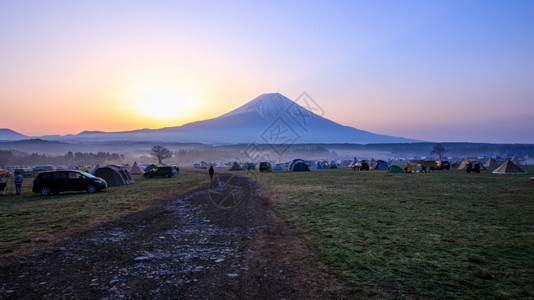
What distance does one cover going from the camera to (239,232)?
30.5 feet

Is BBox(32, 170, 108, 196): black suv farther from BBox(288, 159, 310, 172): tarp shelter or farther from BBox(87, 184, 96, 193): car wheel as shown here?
BBox(288, 159, 310, 172): tarp shelter

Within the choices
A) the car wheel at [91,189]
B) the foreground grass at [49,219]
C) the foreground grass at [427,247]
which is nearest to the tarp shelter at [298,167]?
the car wheel at [91,189]

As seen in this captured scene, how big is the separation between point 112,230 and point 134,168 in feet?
153

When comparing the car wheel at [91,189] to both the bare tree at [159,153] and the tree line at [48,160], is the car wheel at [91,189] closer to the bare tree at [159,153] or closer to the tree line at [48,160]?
the bare tree at [159,153]

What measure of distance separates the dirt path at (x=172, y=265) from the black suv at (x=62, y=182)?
1284 centimetres

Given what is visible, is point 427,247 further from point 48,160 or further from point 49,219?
point 48,160

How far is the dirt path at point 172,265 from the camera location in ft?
16.3

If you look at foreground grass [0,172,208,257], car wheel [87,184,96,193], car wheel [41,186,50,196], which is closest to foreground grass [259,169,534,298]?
foreground grass [0,172,208,257]

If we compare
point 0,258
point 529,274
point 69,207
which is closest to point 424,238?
point 529,274

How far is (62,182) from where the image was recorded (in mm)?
20469

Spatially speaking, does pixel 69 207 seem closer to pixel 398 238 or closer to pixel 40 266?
pixel 40 266

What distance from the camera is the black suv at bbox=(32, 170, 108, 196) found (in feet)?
66.1

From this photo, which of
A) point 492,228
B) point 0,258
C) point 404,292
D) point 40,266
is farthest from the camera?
point 492,228

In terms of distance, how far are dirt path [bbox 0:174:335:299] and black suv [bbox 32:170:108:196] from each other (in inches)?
506
